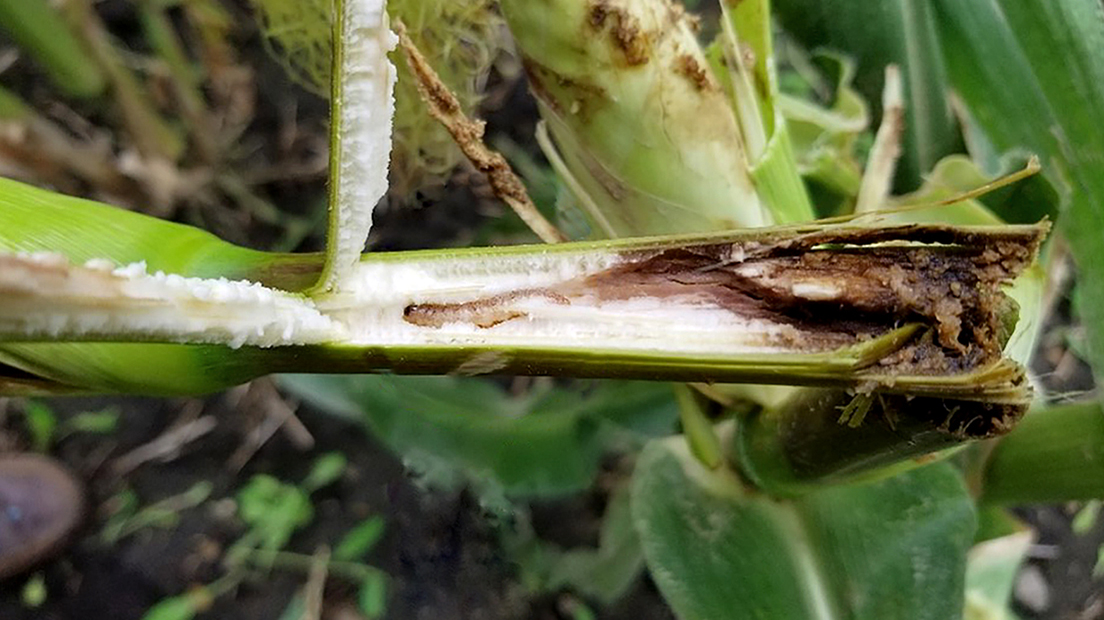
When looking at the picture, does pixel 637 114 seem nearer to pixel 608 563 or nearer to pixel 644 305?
pixel 644 305

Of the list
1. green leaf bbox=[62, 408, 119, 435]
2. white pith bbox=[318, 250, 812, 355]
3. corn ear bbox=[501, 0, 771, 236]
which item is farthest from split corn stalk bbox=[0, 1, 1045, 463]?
green leaf bbox=[62, 408, 119, 435]

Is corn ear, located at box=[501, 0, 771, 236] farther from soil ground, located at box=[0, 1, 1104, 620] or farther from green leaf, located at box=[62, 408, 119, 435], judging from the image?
green leaf, located at box=[62, 408, 119, 435]

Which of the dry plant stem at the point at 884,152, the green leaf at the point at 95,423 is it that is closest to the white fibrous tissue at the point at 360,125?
the dry plant stem at the point at 884,152

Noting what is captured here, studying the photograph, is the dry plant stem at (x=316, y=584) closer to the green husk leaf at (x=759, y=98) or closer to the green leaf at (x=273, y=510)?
the green leaf at (x=273, y=510)

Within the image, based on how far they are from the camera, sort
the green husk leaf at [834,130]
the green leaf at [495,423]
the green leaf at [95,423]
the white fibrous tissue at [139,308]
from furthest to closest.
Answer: the green leaf at [95,423] < the green leaf at [495,423] < the green husk leaf at [834,130] < the white fibrous tissue at [139,308]

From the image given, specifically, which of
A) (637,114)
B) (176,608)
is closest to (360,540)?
(176,608)

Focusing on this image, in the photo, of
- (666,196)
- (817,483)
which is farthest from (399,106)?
(817,483)

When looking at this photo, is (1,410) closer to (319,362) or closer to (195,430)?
(195,430)
